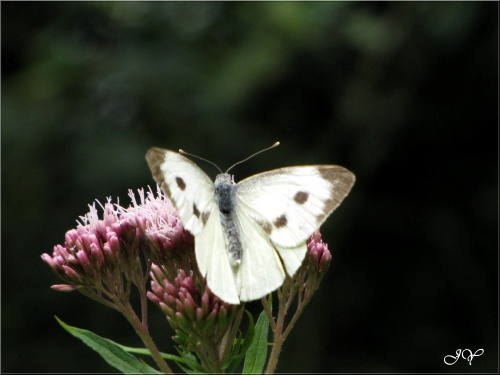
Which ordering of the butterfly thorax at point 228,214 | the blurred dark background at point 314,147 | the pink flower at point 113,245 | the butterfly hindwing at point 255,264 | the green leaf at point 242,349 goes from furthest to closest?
the blurred dark background at point 314,147, the pink flower at point 113,245, the green leaf at point 242,349, the butterfly thorax at point 228,214, the butterfly hindwing at point 255,264

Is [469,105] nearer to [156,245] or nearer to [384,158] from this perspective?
[384,158]

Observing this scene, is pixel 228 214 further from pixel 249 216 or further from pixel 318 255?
pixel 318 255

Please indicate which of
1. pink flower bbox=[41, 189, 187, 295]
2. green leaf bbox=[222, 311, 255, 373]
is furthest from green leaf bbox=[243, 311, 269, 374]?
pink flower bbox=[41, 189, 187, 295]

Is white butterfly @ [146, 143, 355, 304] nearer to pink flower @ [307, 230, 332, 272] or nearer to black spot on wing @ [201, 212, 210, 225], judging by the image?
black spot on wing @ [201, 212, 210, 225]

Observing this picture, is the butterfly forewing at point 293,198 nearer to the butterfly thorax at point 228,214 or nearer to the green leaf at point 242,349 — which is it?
the butterfly thorax at point 228,214

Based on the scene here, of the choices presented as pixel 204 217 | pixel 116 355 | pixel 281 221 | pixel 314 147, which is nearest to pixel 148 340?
pixel 116 355

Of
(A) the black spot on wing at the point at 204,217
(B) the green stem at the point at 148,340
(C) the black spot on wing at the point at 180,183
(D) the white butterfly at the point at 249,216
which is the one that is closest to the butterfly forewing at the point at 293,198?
(D) the white butterfly at the point at 249,216

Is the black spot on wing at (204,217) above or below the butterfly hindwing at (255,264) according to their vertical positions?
above
